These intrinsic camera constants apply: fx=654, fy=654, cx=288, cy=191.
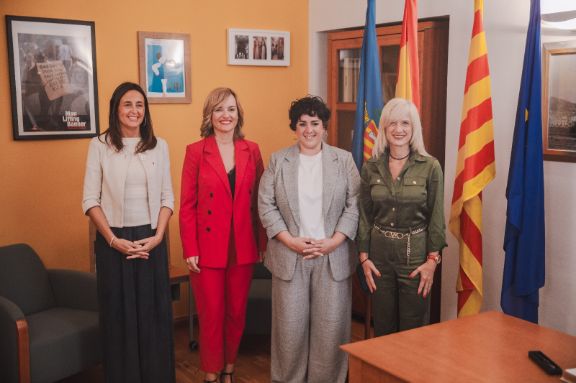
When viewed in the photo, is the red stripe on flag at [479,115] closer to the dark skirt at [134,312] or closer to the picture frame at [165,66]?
the dark skirt at [134,312]

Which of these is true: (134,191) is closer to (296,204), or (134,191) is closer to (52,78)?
(296,204)

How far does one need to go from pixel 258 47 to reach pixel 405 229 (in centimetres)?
212

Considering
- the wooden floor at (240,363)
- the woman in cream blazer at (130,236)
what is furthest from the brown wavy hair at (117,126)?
the wooden floor at (240,363)

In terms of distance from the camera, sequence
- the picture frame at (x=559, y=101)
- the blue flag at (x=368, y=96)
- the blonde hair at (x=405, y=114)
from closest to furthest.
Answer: the blonde hair at (x=405, y=114) → the picture frame at (x=559, y=101) → the blue flag at (x=368, y=96)

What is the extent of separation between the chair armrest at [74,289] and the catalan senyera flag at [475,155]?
188 centimetres

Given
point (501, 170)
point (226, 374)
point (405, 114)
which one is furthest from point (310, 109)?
point (226, 374)

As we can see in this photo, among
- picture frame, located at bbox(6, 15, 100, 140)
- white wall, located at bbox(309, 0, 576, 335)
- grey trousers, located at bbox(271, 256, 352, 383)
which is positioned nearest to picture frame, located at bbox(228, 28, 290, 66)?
white wall, located at bbox(309, 0, 576, 335)

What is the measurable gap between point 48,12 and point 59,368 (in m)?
1.91

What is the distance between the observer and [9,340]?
2.88 metres

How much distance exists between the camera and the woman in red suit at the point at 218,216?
10.1 ft

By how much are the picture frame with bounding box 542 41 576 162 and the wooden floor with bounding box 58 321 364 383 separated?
1696mm

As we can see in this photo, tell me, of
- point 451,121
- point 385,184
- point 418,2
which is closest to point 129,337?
point 385,184

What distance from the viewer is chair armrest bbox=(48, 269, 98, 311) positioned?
132 inches

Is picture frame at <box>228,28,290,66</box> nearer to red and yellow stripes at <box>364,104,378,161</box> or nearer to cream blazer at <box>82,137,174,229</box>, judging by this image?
red and yellow stripes at <box>364,104,378,161</box>
